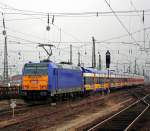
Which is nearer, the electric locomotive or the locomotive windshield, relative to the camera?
the electric locomotive

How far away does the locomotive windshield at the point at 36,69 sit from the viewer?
29.6 m

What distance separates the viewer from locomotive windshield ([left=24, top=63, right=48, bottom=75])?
2958cm

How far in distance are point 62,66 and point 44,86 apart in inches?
170

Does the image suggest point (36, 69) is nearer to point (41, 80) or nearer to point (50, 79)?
point (41, 80)

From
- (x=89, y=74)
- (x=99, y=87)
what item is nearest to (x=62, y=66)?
(x=89, y=74)

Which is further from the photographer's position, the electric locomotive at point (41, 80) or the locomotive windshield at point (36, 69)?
the locomotive windshield at point (36, 69)

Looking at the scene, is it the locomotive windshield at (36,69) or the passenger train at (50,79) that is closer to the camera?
the passenger train at (50,79)

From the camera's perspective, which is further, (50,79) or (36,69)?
(36,69)

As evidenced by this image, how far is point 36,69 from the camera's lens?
97.8 ft

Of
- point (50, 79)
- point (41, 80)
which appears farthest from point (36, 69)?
Result: point (50, 79)

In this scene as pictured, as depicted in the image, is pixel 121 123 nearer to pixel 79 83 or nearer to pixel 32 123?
pixel 32 123

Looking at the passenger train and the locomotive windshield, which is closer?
the passenger train

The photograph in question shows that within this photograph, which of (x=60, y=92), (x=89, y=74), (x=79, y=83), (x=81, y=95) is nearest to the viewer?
(x=60, y=92)

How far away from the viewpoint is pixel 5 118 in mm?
20062
